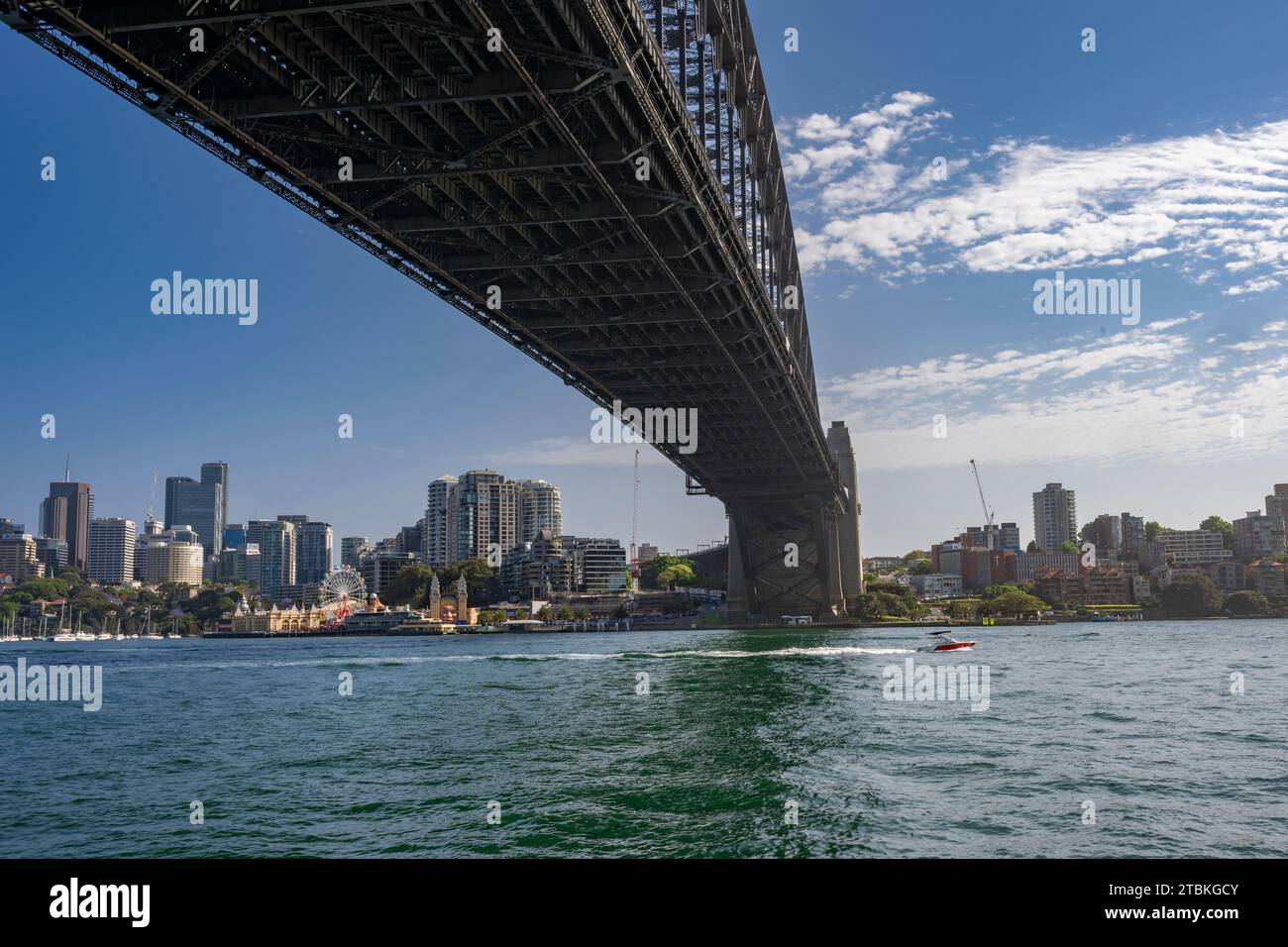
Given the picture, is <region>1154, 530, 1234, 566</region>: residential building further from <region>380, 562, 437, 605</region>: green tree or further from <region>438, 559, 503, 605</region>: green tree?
<region>380, 562, 437, 605</region>: green tree

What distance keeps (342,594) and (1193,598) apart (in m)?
137

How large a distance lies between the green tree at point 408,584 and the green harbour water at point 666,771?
13167 cm

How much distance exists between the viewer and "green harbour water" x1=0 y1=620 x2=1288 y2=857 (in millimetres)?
14156

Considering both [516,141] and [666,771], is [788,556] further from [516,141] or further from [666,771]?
[666,771]

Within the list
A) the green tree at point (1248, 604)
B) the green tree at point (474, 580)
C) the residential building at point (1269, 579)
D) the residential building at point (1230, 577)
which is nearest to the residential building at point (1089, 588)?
the green tree at point (1248, 604)

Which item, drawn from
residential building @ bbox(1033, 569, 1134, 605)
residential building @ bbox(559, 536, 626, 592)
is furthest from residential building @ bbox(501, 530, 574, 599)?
residential building @ bbox(1033, 569, 1134, 605)

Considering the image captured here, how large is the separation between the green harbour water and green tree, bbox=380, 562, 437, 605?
5184 inches

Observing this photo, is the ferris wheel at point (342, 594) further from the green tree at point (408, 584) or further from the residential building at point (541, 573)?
the residential building at point (541, 573)

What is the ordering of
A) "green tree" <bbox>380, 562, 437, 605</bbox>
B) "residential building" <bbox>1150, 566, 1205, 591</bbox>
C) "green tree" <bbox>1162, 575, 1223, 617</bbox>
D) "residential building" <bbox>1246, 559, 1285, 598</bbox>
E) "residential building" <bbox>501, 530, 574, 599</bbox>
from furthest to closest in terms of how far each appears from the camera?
"residential building" <bbox>501, 530, 574, 599</bbox>, "green tree" <bbox>380, 562, 437, 605</bbox>, "residential building" <bbox>1150, 566, 1205, 591</bbox>, "residential building" <bbox>1246, 559, 1285, 598</bbox>, "green tree" <bbox>1162, 575, 1223, 617</bbox>

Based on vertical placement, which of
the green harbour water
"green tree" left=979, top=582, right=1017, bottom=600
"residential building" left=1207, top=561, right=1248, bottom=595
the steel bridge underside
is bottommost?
"green tree" left=979, top=582, right=1017, bottom=600

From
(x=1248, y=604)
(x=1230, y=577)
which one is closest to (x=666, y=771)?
(x=1248, y=604)
